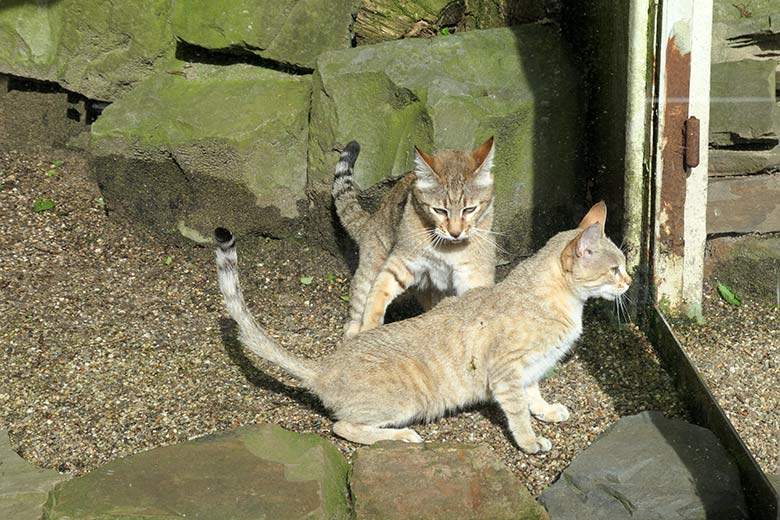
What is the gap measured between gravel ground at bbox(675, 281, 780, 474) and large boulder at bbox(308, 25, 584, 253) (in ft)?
6.39

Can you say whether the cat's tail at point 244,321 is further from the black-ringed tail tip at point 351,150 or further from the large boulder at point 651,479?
the black-ringed tail tip at point 351,150

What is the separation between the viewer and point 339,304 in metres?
6.59

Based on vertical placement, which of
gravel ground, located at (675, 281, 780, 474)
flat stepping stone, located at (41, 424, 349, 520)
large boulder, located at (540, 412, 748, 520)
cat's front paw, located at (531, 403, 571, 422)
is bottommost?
cat's front paw, located at (531, 403, 571, 422)

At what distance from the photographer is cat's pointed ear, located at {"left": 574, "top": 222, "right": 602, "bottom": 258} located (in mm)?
4906

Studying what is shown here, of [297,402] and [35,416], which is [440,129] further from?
[35,416]

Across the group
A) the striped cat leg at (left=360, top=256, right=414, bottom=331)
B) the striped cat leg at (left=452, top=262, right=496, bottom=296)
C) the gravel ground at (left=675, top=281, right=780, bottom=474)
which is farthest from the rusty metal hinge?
the striped cat leg at (left=360, top=256, right=414, bottom=331)

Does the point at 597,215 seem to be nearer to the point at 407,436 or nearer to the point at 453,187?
the point at 453,187

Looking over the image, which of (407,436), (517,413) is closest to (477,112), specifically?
(517,413)

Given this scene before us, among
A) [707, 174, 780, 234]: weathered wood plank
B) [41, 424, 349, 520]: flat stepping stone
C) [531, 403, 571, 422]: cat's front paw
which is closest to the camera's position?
[41, 424, 349, 520]: flat stepping stone

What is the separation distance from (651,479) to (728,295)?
3.62ft

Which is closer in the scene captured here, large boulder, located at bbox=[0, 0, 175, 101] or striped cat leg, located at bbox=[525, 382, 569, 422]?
striped cat leg, located at bbox=[525, 382, 569, 422]

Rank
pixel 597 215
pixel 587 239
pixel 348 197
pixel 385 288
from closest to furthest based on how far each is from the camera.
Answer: pixel 587 239 → pixel 597 215 → pixel 385 288 → pixel 348 197

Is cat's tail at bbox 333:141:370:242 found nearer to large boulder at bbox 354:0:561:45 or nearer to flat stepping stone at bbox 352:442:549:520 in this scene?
large boulder at bbox 354:0:561:45

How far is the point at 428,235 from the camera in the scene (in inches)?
234
